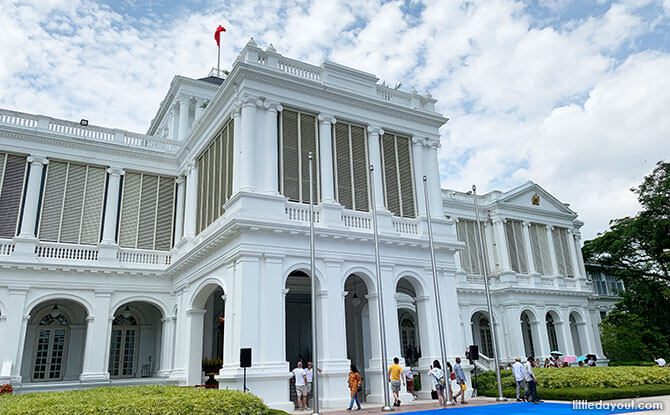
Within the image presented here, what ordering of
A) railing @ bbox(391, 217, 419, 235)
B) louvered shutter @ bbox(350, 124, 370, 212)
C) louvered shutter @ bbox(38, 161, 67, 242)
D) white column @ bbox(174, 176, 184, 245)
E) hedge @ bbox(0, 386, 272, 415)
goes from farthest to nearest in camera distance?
white column @ bbox(174, 176, 184, 245) < louvered shutter @ bbox(38, 161, 67, 242) < railing @ bbox(391, 217, 419, 235) < louvered shutter @ bbox(350, 124, 370, 212) < hedge @ bbox(0, 386, 272, 415)

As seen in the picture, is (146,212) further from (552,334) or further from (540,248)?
(552,334)

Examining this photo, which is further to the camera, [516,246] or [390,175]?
[516,246]

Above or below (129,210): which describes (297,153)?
above

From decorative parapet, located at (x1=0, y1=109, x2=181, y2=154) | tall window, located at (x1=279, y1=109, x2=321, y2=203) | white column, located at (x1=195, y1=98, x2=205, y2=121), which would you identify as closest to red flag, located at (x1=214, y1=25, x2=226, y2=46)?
white column, located at (x1=195, y1=98, x2=205, y2=121)

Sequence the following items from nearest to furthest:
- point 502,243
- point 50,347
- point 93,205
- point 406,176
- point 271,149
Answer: point 271,149, point 406,176, point 50,347, point 93,205, point 502,243

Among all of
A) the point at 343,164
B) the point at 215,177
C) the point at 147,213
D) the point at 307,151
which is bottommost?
the point at 147,213

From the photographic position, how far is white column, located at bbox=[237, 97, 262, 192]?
1872cm

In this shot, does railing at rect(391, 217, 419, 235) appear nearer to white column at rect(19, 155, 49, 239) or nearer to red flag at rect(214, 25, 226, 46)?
white column at rect(19, 155, 49, 239)

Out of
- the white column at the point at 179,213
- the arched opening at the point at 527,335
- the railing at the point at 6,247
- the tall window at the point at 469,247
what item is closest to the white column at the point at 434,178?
the white column at the point at 179,213

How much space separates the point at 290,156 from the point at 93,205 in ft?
36.4

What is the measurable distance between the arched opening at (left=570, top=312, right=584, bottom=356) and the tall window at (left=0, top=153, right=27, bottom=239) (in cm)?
3614

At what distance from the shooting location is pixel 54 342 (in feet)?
79.3

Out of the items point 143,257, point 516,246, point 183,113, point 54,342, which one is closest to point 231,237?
point 143,257

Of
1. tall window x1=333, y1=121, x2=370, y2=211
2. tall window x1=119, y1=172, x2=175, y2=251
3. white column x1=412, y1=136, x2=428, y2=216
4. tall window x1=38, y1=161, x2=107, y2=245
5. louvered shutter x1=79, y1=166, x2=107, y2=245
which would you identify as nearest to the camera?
tall window x1=333, y1=121, x2=370, y2=211
